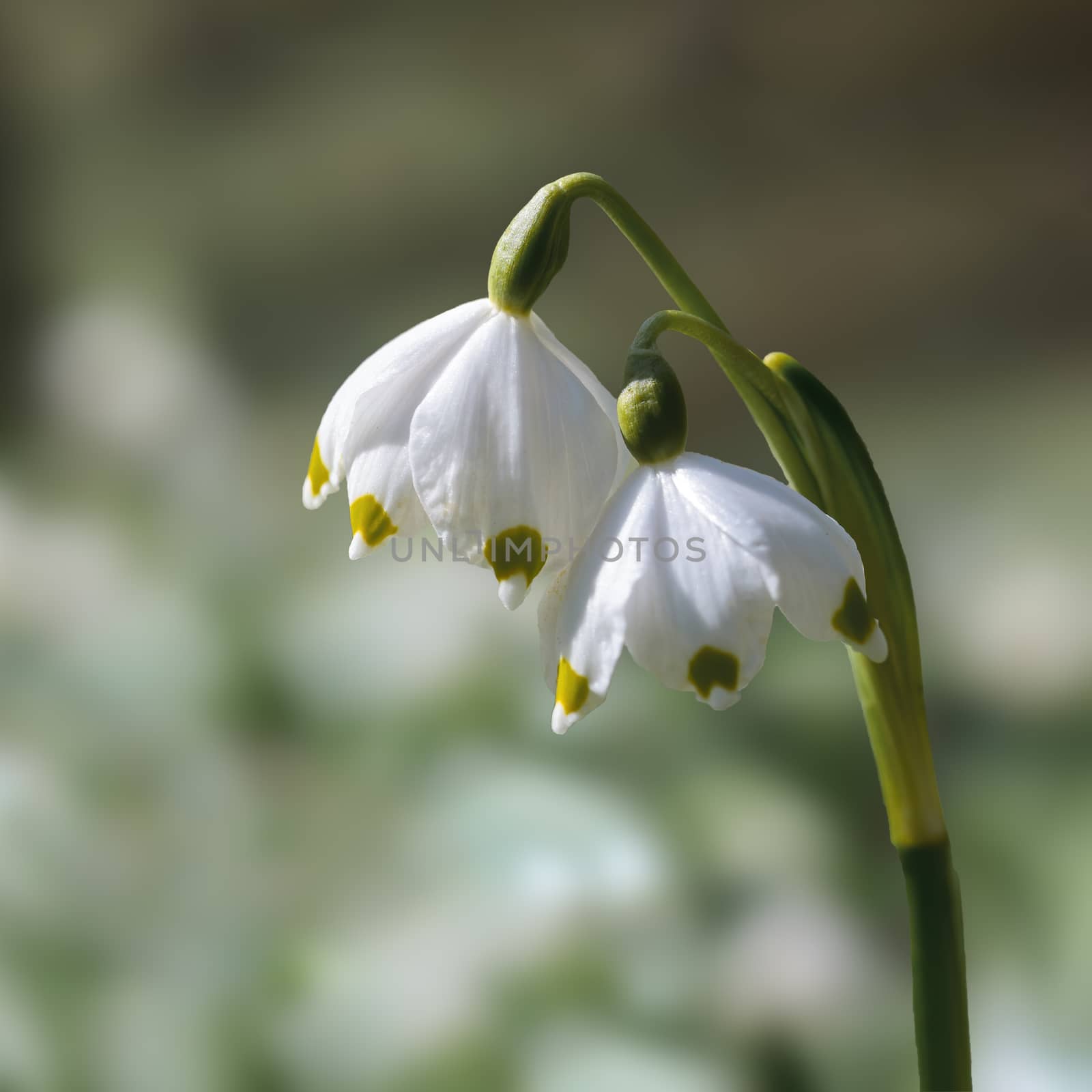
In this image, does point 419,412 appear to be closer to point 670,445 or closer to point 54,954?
point 670,445

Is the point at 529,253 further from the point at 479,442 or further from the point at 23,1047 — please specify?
the point at 23,1047

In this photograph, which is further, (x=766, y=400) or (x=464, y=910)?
(x=464, y=910)

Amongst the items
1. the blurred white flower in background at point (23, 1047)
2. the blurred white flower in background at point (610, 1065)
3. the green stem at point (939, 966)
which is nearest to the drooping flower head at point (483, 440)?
the green stem at point (939, 966)

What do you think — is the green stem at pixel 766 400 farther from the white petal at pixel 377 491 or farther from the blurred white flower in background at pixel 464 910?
the blurred white flower in background at pixel 464 910

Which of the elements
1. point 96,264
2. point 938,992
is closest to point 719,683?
point 938,992

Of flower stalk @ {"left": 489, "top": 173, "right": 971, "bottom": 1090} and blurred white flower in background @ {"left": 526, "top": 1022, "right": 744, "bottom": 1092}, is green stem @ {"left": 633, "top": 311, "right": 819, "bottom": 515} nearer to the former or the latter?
flower stalk @ {"left": 489, "top": 173, "right": 971, "bottom": 1090}

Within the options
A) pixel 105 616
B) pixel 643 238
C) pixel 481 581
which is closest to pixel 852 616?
pixel 643 238

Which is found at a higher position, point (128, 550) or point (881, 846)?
point (128, 550)
